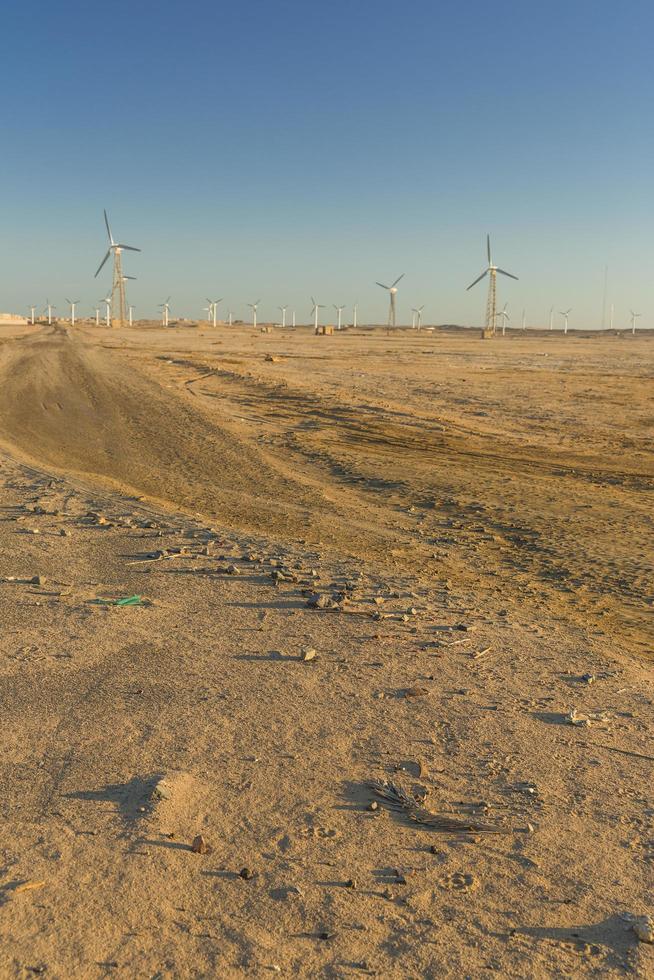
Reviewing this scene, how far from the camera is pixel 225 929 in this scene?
135 inches

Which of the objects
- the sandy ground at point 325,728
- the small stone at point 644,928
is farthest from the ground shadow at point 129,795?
the small stone at point 644,928

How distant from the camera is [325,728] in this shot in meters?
5.17

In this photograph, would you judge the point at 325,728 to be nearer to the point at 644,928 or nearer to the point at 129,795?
the point at 129,795

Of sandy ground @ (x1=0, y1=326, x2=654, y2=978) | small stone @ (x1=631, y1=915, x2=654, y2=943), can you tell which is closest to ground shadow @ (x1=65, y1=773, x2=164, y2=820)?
sandy ground @ (x1=0, y1=326, x2=654, y2=978)

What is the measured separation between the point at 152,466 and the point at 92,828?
34.6 feet

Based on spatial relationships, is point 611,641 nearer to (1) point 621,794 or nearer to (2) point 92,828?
(1) point 621,794

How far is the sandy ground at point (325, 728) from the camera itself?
3.48 m

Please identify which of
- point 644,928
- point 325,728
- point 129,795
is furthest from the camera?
point 325,728

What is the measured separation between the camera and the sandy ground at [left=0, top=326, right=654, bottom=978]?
137 inches

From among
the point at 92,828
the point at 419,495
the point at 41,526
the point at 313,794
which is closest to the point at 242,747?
the point at 313,794

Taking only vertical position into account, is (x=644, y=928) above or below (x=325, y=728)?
below

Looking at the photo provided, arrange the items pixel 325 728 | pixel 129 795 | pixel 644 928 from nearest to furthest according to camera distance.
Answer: pixel 644 928 < pixel 129 795 < pixel 325 728

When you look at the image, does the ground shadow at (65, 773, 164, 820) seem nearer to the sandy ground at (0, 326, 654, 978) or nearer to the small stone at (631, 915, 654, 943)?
the sandy ground at (0, 326, 654, 978)

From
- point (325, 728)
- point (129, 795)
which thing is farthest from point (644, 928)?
point (129, 795)
